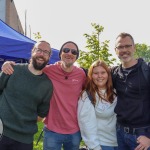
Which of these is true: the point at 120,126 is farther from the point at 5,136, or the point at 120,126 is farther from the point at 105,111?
the point at 5,136

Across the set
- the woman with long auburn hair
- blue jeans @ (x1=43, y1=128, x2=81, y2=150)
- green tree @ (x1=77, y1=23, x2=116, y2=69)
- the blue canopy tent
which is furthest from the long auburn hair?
green tree @ (x1=77, y1=23, x2=116, y2=69)

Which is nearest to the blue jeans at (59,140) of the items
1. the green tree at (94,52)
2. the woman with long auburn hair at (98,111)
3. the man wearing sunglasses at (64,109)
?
the man wearing sunglasses at (64,109)

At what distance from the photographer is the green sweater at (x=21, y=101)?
3457mm

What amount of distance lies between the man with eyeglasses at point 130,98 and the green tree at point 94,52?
16324mm

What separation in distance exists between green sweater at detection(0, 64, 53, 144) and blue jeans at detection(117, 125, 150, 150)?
41.4 inches

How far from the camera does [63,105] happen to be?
12.6 feet

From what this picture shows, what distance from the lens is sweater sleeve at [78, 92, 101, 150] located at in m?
3.49

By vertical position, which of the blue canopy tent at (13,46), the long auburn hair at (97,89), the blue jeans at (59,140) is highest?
the blue canopy tent at (13,46)

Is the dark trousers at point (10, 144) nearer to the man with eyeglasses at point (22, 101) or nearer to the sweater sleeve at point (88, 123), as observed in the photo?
the man with eyeglasses at point (22, 101)

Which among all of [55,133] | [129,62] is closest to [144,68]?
[129,62]

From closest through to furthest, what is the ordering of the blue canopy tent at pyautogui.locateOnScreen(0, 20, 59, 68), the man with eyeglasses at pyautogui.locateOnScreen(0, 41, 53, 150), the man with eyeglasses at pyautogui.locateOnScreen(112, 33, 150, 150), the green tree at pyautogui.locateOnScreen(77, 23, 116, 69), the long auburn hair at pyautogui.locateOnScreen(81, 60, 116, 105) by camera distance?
the man with eyeglasses at pyautogui.locateOnScreen(112, 33, 150, 150)
the man with eyeglasses at pyautogui.locateOnScreen(0, 41, 53, 150)
the long auburn hair at pyautogui.locateOnScreen(81, 60, 116, 105)
the blue canopy tent at pyautogui.locateOnScreen(0, 20, 59, 68)
the green tree at pyautogui.locateOnScreen(77, 23, 116, 69)

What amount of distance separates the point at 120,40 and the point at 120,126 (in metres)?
1.06

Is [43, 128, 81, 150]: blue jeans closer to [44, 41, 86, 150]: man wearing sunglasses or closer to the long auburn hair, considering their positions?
[44, 41, 86, 150]: man wearing sunglasses

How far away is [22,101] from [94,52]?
1703 centimetres
